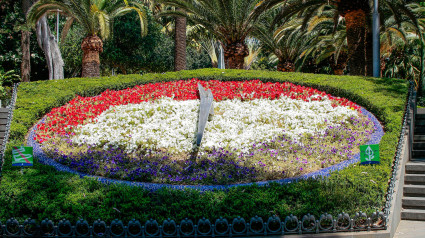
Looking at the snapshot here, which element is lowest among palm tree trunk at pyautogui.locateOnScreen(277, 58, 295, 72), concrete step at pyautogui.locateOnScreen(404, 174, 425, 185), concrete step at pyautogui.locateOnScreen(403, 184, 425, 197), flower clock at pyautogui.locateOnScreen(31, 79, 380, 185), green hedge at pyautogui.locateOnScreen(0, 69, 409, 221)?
concrete step at pyautogui.locateOnScreen(403, 184, 425, 197)

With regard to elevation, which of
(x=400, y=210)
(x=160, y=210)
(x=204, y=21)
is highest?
(x=204, y=21)

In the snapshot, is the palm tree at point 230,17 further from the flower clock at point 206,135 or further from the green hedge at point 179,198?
the green hedge at point 179,198

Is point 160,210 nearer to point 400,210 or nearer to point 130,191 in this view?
point 130,191

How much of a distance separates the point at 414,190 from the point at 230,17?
9.59 metres

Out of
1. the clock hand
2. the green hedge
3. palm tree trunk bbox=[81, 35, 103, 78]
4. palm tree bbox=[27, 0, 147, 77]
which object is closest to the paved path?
the green hedge

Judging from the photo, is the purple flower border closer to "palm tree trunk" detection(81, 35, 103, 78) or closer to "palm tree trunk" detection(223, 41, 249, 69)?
"palm tree trunk" detection(81, 35, 103, 78)

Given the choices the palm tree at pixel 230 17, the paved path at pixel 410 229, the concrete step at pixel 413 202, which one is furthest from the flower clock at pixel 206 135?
the palm tree at pixel 230 17

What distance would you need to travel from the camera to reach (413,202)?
23.5 ft

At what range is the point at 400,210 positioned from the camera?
701 cm

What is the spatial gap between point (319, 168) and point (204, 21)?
32.4 feet

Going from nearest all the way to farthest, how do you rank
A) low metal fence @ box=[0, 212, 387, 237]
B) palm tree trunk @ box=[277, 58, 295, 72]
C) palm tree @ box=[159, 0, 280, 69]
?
low metal fence @ box=[0, 212, 387, 237] → palm tree @ box=[159, 0, 280, 69] → palm tree trunk @ box=[277, 58, 295, 72]

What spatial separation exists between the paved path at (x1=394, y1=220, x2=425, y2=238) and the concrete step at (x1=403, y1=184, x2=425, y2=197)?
2.20ft

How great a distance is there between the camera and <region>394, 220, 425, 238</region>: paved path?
20.4 feet

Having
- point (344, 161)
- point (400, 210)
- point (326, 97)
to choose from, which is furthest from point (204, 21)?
point (400, 210)
